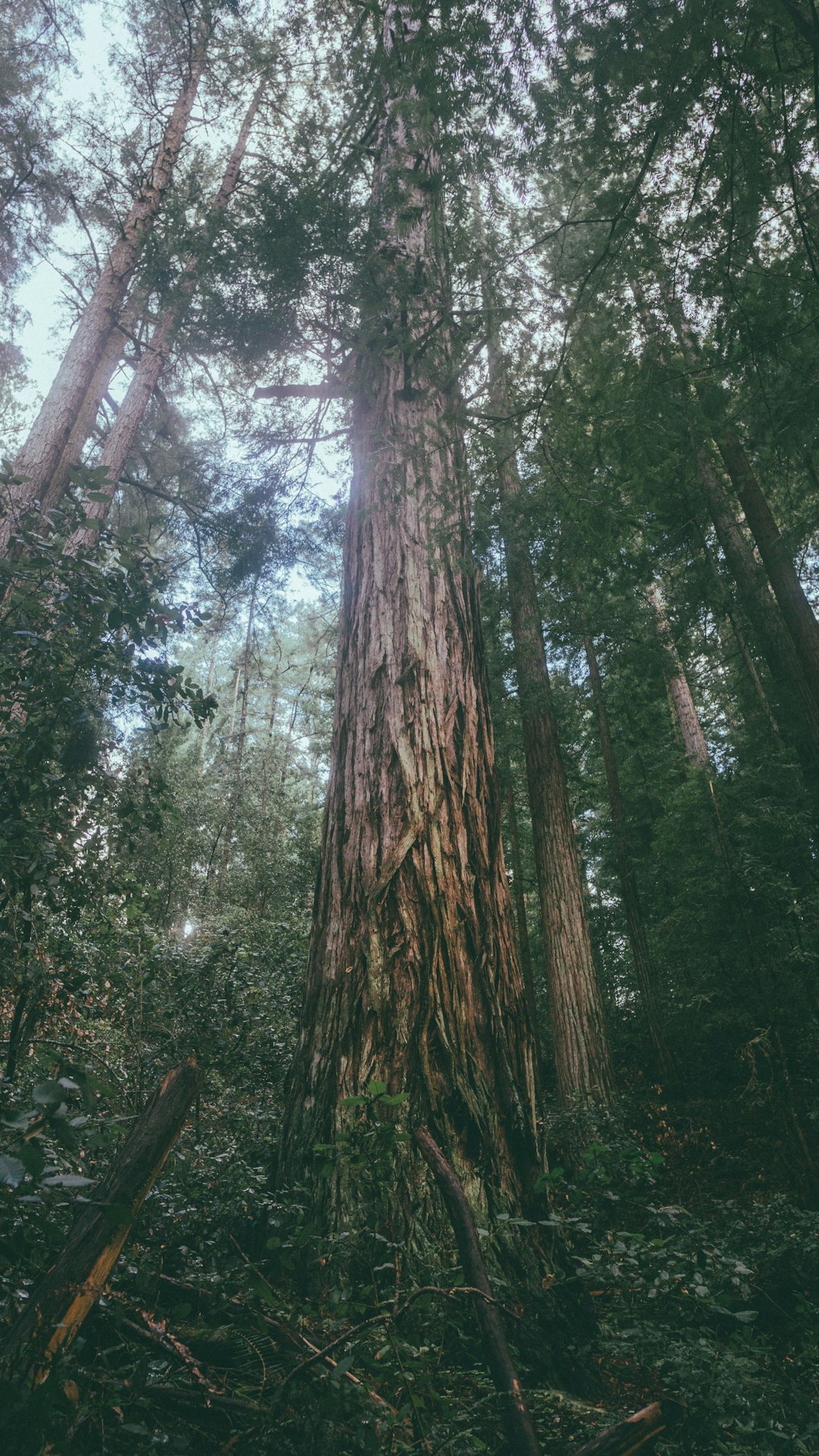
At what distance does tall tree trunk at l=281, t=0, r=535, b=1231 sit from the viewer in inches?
97.3

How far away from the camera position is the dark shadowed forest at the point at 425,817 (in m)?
1.66

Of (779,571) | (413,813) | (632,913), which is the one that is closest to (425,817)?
(413,813)

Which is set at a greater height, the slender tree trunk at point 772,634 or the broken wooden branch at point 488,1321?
the slender tree trunk at point 772,634

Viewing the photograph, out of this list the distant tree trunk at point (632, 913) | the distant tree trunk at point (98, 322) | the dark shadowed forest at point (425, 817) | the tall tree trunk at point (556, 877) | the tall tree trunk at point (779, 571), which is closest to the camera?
the dark shadowed forest at point (425, 817)

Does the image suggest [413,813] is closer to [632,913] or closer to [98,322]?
[632,913]

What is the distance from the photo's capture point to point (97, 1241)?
158cm

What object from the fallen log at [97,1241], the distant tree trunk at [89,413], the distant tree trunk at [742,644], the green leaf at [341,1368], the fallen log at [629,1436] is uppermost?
the distant tree trunk at [89,413]

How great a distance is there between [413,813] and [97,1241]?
5.76ft

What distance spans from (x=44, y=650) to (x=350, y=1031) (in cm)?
217

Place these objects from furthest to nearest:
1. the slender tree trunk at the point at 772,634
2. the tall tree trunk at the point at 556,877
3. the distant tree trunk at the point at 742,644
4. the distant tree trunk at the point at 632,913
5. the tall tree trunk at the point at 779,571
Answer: the distant tree trunk at the point at 632,913 → the slender tree trunk at the point at 772,634 → the tall tree trunk at the point at 779,571 → the distant tree trunk at the point at 742,644 → the tall tree trunk at the point at 556,877

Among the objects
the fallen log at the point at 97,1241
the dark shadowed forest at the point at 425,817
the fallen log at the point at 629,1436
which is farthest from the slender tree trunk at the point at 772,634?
the fallen log at the point at 97,1241

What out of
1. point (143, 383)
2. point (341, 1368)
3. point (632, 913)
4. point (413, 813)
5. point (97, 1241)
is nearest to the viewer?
point (341, 1368)

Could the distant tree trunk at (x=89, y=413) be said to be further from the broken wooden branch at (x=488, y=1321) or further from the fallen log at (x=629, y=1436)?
the fallen log at (x=629, y=1436)

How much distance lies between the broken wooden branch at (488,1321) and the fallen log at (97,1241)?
76 cm
